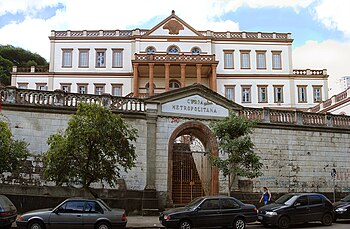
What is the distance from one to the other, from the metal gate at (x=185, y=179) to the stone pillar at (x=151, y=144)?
139 centimetres

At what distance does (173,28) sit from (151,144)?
29.6m

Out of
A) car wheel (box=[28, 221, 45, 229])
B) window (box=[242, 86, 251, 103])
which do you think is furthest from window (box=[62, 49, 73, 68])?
car wheel (box=[28, 221, 45, 229])

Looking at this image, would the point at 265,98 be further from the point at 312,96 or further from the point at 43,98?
the point at 43,98

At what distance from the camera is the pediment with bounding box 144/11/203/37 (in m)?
46.3

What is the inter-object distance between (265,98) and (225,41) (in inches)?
336

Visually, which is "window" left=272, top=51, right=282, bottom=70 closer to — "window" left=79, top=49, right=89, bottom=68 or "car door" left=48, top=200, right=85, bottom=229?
"window" left=79, top=49, right=89, bottom=68

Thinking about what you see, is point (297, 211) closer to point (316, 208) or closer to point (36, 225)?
point (316, 208)

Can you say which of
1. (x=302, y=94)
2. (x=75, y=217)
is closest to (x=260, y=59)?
(x=302, y=94)

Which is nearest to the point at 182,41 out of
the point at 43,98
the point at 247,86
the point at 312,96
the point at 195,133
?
the point at 247,86

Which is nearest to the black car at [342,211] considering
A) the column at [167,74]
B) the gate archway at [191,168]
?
the gate archway at [191,168]

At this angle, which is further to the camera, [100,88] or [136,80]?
[100,88]

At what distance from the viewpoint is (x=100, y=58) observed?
1810 inches

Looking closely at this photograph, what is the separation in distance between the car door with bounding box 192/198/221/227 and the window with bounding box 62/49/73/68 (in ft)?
116

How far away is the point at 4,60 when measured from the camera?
211 feet
